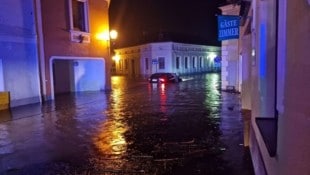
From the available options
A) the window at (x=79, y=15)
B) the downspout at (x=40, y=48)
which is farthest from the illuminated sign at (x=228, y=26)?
the downspout at (x=40, y=48)

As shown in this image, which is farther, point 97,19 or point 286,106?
point 97,19

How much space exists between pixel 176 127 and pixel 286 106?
648cm

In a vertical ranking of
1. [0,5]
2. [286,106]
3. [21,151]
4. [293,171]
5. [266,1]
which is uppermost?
[0,5]

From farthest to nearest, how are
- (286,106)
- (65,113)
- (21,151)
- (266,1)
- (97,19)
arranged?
(97,19), (65,113), (21,151), (266,1), (286,106)

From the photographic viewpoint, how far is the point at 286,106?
2.79 meters

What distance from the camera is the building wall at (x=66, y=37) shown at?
17.4 m

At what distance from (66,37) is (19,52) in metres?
3.84

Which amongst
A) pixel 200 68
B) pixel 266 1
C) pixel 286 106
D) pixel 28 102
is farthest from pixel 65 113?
pixel 200 68

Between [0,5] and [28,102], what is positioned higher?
[0,5]

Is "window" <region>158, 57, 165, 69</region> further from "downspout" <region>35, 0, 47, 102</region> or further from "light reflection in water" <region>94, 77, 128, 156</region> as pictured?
"light reflection in water" <region>94, 77, 128, 156</region>

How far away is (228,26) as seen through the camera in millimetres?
16609

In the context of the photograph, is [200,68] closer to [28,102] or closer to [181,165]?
[28,102]

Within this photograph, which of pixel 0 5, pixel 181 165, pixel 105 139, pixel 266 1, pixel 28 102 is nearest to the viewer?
pixel 266 1

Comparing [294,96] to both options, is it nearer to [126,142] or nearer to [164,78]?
[126,142]
